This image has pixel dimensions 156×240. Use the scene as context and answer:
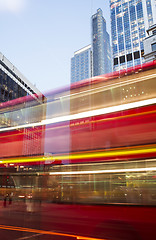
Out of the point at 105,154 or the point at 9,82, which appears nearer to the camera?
the point at 105,154

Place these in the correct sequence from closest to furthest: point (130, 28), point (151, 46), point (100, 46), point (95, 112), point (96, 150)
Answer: point (96, 150), point (95, 112), point (151, 46), point (130, 28), point (100, 46)

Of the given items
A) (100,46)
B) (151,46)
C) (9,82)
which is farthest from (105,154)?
(100,46)

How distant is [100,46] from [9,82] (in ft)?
306

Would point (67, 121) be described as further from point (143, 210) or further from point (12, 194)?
point (12, 194)

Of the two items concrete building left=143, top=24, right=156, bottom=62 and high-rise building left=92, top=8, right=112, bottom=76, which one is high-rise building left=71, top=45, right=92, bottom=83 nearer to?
high-rise building left=92, top=8, right=112, bottom=76

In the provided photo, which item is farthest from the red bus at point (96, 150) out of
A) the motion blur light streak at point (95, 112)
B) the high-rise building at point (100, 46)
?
the high-rise building at point (100, 46)

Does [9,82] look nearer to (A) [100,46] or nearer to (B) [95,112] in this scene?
(B) [95,112]

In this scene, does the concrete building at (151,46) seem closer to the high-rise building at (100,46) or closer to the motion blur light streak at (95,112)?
the motion blur light streak at (95,112)

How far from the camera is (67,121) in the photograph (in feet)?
11.9

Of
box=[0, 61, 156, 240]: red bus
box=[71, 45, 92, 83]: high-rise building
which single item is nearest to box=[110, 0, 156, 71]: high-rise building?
box=[71, 45, 92, 83]: high-rise building

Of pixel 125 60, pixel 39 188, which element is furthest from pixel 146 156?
pixel 125 60

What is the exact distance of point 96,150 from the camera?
3.13 meters

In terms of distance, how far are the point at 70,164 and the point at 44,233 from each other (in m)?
2.34

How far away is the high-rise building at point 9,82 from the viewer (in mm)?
37938
